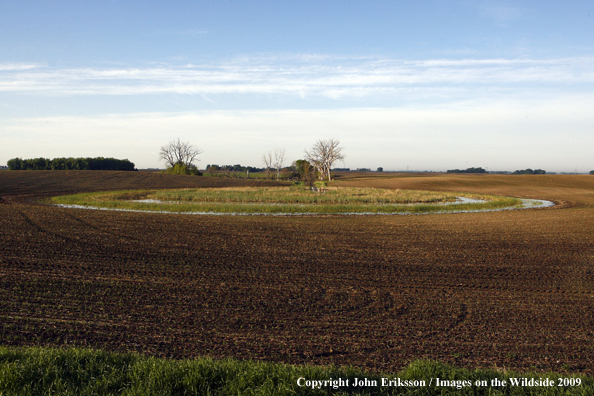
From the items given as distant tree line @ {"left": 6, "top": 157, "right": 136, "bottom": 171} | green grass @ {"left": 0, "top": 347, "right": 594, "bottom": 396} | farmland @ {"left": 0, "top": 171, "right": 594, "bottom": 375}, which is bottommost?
farmland @ {"left": 0, "top": 171, "right": 594, "bottom": 375}

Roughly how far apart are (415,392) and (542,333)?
371 centimetres

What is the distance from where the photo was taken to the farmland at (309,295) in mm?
5969

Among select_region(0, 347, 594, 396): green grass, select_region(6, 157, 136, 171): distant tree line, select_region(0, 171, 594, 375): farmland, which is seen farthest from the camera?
select_region(6, 157, 136, 171): distant tree line

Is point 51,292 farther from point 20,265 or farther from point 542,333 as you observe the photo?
point 542,333

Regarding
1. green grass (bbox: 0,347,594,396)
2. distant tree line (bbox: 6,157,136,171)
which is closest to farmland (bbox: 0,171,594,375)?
green grass (bbox: 0,347,594,396)

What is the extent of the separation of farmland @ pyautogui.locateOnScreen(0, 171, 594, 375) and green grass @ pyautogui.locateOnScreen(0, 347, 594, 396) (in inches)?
39.8

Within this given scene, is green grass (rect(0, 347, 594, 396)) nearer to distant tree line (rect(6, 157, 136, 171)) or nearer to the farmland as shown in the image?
the farmland

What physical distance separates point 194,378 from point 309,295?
15.0ft

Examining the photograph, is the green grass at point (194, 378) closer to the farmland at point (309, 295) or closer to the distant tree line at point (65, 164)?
the farmland at point (309, 295)

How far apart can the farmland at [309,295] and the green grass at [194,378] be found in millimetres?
1012

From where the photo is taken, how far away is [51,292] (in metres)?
8.35

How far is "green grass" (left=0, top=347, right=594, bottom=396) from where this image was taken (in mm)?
4031

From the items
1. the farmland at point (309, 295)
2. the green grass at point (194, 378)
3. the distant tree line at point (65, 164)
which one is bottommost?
the farmland at point (309, 295)

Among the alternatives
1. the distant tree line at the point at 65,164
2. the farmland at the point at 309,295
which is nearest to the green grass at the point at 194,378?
the farmland at the point at 309,295
